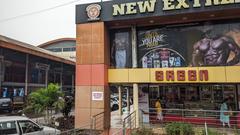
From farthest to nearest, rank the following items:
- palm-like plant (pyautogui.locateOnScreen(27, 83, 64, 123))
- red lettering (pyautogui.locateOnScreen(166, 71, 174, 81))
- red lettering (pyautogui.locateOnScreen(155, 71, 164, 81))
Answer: palm-like plant (pyautogui.locateOnScreen(27, 83, 64, 123)), red lettering (pyautogui.locateOnScreen(155, 71, 164, 81)), red lettering (pyautogui.locateOnScreen(166, 71, 174, 81))

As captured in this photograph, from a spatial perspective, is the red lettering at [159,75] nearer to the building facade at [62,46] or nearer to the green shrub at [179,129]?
the green shrub at [179,129]

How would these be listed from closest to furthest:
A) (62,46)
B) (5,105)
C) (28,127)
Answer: (28,127)
(5,105)
(62,46)

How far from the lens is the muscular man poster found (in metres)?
15.1

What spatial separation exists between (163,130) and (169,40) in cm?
552

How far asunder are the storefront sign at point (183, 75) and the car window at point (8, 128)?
27.2 feet

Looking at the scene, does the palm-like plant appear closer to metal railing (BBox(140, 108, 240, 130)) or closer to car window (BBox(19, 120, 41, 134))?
car window (BBox(19, 120, 41, 134))

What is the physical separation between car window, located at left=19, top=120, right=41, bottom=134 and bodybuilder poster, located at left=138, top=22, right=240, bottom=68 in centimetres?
757

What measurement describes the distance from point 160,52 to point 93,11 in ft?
16.1

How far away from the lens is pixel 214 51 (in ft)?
50.7

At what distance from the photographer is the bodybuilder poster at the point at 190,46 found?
1520cm

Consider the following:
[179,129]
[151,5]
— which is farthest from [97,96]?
[151,5]

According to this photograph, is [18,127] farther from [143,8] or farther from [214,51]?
[214,51]

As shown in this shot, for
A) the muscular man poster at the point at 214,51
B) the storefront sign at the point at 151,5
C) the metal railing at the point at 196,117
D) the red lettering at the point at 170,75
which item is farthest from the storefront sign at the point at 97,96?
the muscular man poster at the point at 214,51

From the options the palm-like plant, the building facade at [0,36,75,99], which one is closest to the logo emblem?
the palm-like plant
